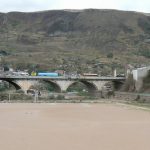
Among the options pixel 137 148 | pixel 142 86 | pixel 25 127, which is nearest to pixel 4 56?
pixel 142 86

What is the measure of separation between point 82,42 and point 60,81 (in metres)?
94.9

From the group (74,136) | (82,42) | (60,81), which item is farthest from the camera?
(82,42)

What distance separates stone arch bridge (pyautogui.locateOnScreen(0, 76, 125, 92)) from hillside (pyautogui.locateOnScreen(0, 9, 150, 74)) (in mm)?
32723

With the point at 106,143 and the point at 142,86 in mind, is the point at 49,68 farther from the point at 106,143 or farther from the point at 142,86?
the point at 106,143

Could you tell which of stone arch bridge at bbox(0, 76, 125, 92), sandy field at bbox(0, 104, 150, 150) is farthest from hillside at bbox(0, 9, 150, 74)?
sandy field at bbox(0, 104, 150, 150)

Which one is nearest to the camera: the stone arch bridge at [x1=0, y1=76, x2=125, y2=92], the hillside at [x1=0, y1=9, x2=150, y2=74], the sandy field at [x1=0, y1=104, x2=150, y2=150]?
the sandy field at [x1=0, y1=104, x2=150, y2=150]

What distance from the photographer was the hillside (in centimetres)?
12825

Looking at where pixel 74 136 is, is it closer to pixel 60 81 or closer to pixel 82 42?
pixel 60 81

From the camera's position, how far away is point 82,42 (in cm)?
16938

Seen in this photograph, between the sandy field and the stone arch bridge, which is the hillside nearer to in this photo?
the stone arch bridge

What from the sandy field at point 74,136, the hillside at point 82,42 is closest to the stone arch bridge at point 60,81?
the hillside at point 82,42

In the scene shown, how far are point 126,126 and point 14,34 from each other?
165 metres

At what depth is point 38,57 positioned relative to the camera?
136 metres

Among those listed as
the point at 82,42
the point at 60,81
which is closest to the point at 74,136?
the point at 60,81
